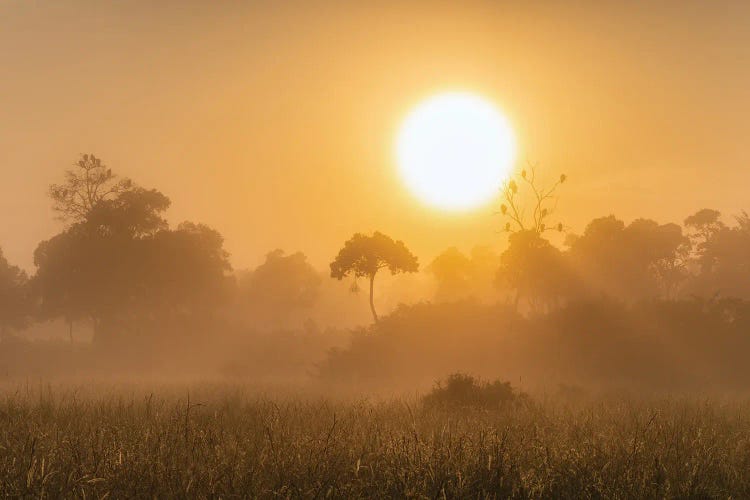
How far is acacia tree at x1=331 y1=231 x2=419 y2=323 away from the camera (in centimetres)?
3859

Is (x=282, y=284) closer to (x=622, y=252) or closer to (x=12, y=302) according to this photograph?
(x=12, y=302)

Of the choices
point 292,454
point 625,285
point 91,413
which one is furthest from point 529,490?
point 625,285

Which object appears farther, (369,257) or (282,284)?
(282,284)

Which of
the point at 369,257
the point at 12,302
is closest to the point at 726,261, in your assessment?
the point at 369,257

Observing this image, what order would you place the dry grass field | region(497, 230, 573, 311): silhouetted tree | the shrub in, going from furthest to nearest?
region(497, 230, 573, 311): silhouetted tree < the shrub < the dry grass field

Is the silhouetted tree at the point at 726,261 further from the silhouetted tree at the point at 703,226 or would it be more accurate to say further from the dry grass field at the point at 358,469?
the dry grass field at the point at 358,469

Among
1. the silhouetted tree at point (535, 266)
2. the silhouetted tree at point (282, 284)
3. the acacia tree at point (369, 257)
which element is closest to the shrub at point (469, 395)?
the silhouetted tree at point (535, 266)

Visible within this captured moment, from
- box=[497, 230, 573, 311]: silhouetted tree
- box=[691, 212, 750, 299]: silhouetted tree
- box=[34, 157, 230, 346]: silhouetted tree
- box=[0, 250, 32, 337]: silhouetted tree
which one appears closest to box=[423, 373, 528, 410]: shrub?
box=[497, 230, 573, 311]: silhouetted tree

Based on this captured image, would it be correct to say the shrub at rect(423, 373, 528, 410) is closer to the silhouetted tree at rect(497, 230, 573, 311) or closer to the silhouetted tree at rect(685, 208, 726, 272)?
the silhouetted tree at rect(497, 230, 573, 311)

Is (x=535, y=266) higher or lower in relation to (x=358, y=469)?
higher

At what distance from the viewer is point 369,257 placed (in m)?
38.8

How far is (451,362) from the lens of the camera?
29953mm

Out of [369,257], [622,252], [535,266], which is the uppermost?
[369,257]

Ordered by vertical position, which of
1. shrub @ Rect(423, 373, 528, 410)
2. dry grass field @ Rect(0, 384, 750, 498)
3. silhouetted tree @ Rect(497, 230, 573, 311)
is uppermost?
silhouetted tree @ Rect(497, 230, 573, 311)
